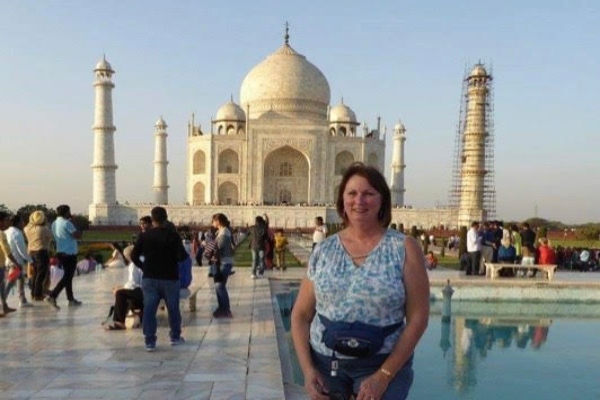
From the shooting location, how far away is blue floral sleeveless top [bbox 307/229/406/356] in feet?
5.93

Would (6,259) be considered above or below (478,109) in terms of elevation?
below

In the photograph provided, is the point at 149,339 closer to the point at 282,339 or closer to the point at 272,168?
the point at 282,339

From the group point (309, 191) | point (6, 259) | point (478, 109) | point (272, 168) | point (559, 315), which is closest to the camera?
point (6, 259)

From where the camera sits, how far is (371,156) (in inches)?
1560

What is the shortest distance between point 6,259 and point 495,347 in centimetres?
564

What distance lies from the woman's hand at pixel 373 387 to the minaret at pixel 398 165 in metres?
38.3

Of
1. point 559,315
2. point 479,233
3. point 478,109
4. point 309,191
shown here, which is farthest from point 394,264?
point 309,191

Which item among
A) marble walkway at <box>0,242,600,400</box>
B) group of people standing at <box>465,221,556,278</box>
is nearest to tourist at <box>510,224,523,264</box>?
group of people standing at <box>465,221,556,278</box>

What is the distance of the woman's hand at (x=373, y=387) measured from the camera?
180 cm

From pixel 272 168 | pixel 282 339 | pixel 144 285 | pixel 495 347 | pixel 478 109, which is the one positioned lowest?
pixel 495 347

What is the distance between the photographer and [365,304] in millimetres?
1810

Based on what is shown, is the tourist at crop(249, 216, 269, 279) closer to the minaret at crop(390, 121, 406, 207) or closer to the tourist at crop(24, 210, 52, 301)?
the tourist at crop(24, 210, 52, 301)

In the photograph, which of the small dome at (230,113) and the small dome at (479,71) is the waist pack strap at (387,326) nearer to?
the small dome at (479,71)

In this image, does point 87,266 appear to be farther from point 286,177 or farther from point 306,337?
point 286,177
